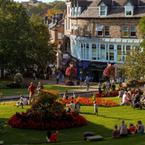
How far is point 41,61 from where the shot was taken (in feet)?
262

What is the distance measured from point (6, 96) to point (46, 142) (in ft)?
77.0

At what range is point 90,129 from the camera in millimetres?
37406

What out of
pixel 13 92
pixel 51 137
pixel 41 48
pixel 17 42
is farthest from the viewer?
pixel 41 48

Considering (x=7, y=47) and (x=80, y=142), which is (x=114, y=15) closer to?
(x=7, y=47)

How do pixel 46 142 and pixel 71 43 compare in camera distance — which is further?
pixel 71 43

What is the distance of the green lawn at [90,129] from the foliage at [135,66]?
41.6ft

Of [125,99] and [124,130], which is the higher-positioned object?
[125,99]

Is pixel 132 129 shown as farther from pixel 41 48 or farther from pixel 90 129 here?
pixel 41 48

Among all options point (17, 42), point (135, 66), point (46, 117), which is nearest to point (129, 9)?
point (17, 42)

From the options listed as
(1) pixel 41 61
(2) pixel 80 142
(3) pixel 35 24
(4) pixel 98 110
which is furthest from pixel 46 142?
(3) pixel 35 24

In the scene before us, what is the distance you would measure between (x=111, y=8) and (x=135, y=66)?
26029 mm

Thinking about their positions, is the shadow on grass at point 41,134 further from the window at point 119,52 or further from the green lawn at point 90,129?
the window at point 119,52

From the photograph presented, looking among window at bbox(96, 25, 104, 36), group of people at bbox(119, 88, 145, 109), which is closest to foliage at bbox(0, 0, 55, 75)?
window at bbox(96, 25, 104, 36)

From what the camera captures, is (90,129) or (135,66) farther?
(135,66)
